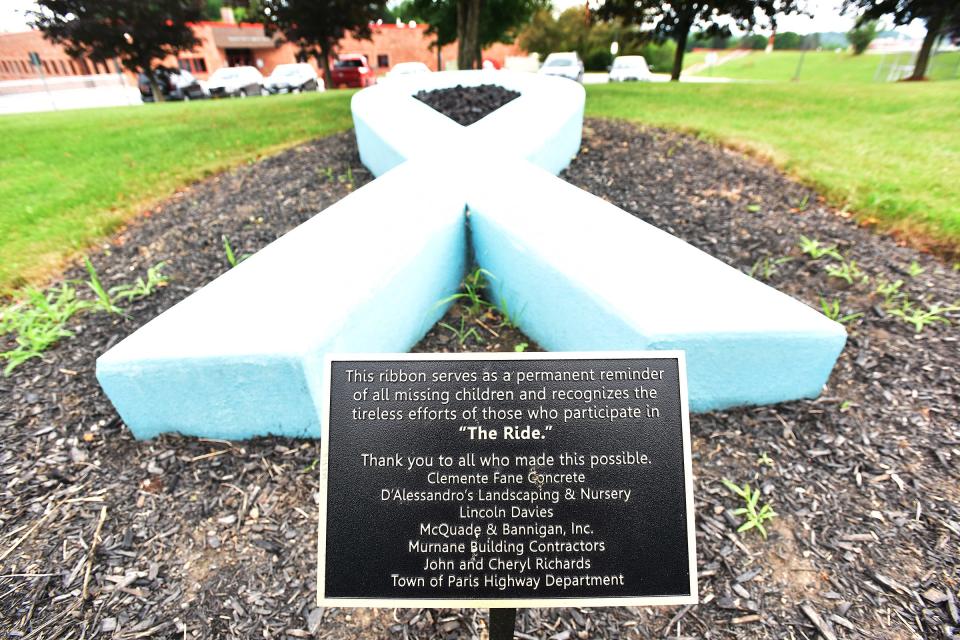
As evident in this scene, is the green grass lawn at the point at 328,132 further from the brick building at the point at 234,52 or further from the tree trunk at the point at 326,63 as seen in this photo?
the brick building at the point at 234,52

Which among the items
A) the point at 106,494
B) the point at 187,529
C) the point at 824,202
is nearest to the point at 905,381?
the point at 824,202

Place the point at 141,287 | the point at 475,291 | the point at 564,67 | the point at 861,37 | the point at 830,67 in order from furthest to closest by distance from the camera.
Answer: the point at 861,37 < the point at 830,67 < the point at 564,67 < the point at 141,287 < the point at 475,291

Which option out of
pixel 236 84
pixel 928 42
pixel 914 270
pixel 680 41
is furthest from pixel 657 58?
pixel 914 270

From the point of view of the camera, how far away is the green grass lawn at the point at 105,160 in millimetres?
3961

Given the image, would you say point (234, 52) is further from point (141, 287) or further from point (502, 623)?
point (502, 623)

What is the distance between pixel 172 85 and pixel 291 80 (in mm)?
4193

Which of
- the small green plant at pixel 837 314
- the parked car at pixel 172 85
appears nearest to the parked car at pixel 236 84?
the parked car at pixel 172 85

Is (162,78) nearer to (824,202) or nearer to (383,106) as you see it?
(383,106)

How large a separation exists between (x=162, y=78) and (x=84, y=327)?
20.0 m

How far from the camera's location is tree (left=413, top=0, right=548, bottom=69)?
37.6 feet

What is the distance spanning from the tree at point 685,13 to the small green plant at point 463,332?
59.0ft

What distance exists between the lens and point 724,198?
4.09 m

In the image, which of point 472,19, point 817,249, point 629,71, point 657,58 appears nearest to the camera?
point 817,249

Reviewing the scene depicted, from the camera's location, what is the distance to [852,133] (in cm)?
582
